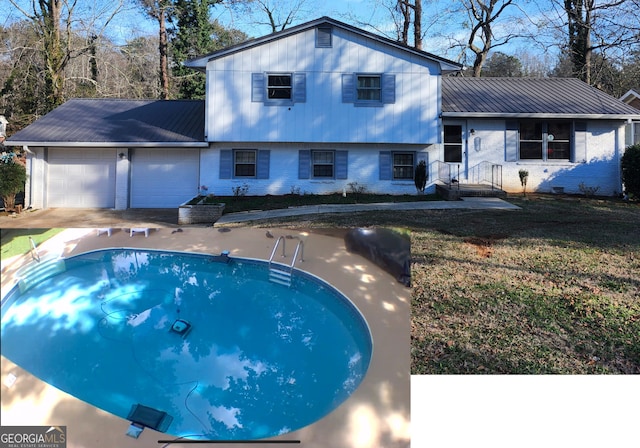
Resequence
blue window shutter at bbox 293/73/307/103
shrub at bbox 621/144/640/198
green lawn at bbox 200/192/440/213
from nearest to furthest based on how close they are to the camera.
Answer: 1. green lawn at bbox 200/192/440/213
2. shrub at bbox 621/144/640/198
3. blue window shutter at bbox 293/73/307/103

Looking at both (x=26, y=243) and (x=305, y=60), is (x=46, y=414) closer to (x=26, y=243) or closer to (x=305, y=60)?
(x=26, y=243)

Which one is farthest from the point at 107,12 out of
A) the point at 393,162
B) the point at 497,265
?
the point at 497,265

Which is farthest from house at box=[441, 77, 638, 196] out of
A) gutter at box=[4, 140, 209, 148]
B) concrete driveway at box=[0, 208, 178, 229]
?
concrete driveway at box=[0, 208, 178, 229]

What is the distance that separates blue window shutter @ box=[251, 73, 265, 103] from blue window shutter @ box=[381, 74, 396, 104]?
415cm

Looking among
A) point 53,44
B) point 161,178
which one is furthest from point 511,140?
point 53,44

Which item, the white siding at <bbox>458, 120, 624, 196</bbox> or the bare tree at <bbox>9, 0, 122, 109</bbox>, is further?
the bare tree at <bbox>9, 0, 122, 109</bbox>

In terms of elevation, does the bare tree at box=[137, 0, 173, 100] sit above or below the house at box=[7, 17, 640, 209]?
above

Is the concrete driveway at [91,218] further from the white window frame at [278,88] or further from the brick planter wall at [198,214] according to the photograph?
the white window frame at [278,88]

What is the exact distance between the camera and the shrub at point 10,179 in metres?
14.2

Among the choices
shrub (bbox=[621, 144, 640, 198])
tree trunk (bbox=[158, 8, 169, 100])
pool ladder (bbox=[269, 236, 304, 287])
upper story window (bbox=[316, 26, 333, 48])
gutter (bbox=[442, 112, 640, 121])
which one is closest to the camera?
pool ladder (bbox=[269, 236, 304, 287])

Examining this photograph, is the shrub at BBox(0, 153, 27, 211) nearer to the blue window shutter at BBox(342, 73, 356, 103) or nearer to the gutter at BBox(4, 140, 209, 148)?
the gutter at BBox(4, 140, 209, 148)

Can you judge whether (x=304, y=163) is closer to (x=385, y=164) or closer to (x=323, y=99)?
(x=323, y=99)

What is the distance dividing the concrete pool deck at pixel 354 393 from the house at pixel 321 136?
41.2ft

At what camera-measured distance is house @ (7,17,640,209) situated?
15.2m
